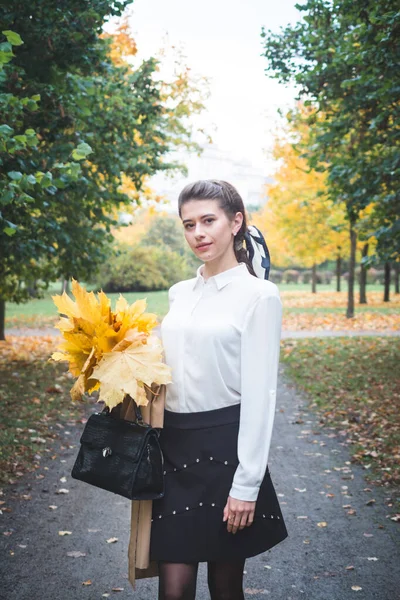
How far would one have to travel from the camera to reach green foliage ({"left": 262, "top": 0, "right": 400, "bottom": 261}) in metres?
8.09

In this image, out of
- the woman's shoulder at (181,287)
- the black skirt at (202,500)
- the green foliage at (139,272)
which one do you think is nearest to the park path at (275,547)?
the black skirt at (202,500)

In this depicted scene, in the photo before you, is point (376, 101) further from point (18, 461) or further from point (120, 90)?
point (18, 461)

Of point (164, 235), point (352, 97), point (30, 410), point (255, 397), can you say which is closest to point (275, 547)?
point (255, 397)

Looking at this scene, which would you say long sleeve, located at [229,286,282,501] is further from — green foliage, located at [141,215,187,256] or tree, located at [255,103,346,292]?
green foliage, located at [141,215,187,256]

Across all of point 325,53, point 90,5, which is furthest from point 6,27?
point 325,53

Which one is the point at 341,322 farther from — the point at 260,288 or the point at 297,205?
the point at 260,288

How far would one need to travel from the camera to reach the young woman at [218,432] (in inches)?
93.2

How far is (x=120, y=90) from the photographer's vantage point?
9805 mm

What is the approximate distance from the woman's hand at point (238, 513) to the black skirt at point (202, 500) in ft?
0.14

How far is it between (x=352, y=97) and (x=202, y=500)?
8.36 metres

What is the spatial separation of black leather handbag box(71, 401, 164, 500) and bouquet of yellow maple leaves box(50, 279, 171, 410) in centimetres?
14

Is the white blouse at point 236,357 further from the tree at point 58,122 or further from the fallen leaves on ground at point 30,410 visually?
the fallen leaves on ground at point 30,410

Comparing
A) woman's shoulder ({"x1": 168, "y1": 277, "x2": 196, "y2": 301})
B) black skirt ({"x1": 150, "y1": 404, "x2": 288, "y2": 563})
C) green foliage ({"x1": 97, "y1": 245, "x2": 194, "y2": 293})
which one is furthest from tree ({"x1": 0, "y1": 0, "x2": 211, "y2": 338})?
green foliage ({"x1": 97, "y1": 245, "x2": 194, "y2": 293})

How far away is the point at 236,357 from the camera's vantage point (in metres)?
2.46
